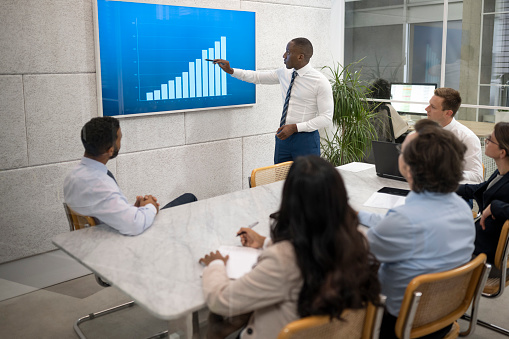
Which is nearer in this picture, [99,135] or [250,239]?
[250,239]

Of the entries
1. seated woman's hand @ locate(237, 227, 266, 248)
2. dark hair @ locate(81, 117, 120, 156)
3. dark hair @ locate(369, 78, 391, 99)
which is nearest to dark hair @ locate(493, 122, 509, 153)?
seated woman's hand @ locate(237, 227, 266, 248)

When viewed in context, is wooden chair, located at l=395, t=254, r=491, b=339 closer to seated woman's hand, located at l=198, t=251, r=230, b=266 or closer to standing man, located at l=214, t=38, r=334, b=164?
seated woman's hand, located at l=198, t=251, r=230, b=266

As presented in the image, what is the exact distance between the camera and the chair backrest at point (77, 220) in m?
2.52

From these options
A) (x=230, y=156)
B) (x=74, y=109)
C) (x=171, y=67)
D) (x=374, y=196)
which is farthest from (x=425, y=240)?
(x=230, y=156)

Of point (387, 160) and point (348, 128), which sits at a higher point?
point (348, 128)

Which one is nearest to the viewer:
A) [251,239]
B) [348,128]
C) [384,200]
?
[251,239]

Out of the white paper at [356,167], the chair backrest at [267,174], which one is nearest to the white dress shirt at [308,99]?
the white paper at [356,167]

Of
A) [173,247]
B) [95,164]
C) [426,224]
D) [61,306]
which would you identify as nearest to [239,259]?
[173,247]

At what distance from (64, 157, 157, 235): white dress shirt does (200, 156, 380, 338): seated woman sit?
942mm

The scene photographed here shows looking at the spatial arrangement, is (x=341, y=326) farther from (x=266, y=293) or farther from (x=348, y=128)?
(x=348, y=128)

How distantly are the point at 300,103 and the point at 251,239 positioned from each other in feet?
8.11

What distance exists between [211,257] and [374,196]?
132 centimetres

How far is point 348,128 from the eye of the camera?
17.4 ft

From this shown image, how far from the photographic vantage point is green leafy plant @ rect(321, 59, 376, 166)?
5.29 metres
